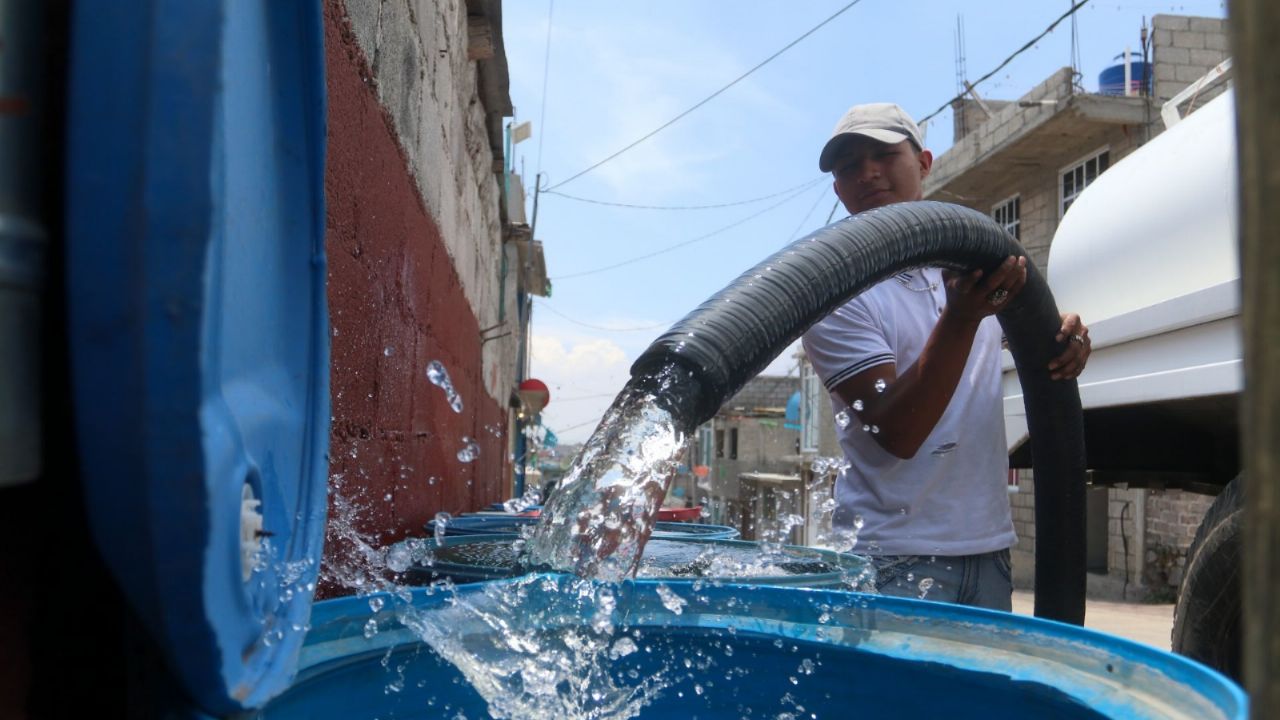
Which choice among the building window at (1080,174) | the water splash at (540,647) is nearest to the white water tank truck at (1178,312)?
the water splash at (540,647)

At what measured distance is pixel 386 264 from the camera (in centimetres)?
227

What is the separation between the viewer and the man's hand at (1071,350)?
2.31m

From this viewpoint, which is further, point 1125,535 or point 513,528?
point 1125,535

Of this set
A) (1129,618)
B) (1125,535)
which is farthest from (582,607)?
(1125,535)

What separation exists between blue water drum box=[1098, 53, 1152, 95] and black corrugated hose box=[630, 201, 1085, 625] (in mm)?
12890

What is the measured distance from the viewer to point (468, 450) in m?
4.96

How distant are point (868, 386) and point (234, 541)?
176 cm

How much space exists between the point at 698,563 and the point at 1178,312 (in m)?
1.34

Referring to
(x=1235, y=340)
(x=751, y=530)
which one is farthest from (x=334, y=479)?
(x=751, y=530)

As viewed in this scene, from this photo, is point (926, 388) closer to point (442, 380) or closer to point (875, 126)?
point (875, 126)

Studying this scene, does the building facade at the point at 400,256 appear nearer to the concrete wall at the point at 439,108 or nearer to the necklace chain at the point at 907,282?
the concrete wall at the point at 439,108

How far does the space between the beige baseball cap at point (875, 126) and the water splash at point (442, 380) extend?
5.11 feet

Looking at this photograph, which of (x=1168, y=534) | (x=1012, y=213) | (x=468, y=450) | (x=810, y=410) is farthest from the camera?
(x=810, y=410)

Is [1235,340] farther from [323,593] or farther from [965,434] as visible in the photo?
[323,593]
